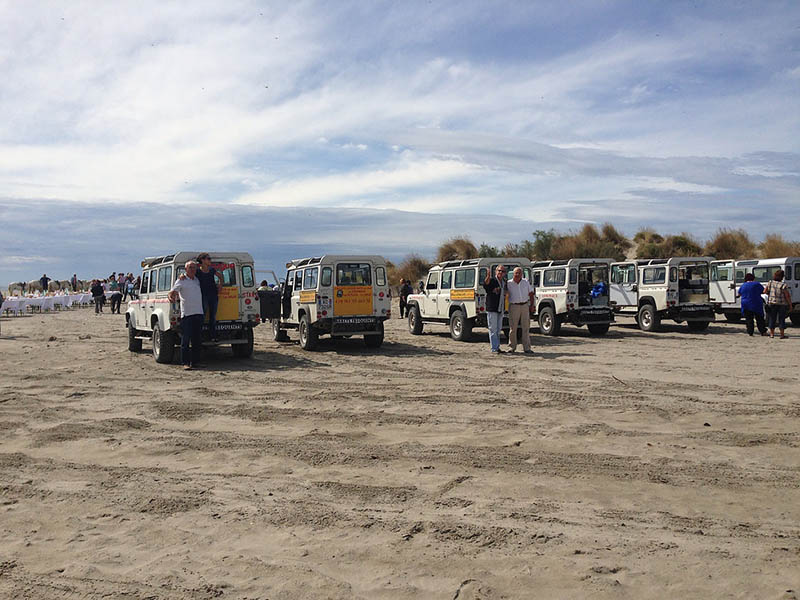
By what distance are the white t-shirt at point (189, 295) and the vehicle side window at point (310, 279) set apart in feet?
12.1

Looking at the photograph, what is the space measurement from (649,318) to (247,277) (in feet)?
40.8

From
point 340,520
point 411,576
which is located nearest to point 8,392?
point 340,520

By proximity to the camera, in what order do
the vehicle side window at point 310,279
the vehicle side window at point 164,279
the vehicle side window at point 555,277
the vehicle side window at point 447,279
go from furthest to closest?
the vehicle side window at point 555,277
the vehicle side window at point 447,279
the vehicle side window at point 310,279
the vehicle side window at point 164,279

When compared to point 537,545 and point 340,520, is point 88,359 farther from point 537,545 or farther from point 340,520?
point 537,545

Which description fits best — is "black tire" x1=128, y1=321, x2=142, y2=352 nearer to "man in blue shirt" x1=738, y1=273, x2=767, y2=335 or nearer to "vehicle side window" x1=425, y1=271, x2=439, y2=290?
"vehicle side window" x1=425, y1=271, x2=439, y2=290

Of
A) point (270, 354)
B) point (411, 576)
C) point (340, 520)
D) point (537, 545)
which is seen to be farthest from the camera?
point (270, 354)

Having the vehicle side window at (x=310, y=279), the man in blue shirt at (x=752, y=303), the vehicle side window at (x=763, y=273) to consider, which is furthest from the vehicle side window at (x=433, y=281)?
the vehicle side window at (x=763, y=273)

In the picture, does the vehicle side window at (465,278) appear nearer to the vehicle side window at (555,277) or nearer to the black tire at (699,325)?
the vehicle side window at (555,277)

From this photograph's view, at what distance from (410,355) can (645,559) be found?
35.8 feet

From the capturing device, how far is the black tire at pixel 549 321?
63.6 feet

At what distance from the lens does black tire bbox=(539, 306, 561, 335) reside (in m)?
19.4

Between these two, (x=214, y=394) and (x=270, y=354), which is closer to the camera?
(x=214, y=394)

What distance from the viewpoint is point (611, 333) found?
2064 cm

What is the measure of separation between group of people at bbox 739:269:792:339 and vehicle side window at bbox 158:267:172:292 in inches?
558
